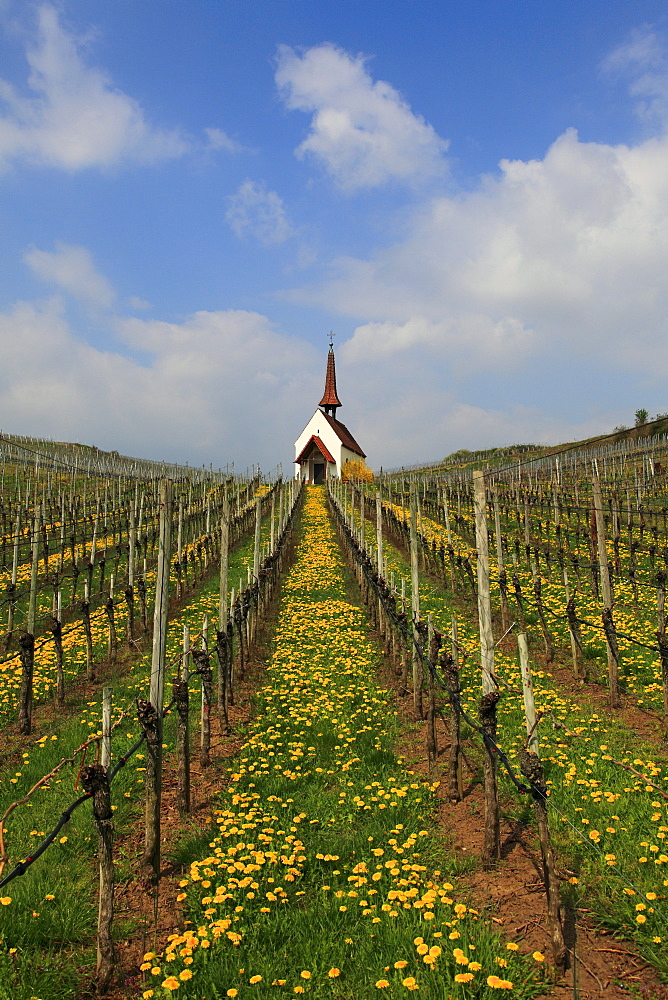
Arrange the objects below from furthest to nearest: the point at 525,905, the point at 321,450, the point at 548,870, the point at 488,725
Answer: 1. the point at 321,450
2. the point at 488,725
3. the point at 525,905
4. the point at 548,870

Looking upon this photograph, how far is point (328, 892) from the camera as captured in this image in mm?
5559

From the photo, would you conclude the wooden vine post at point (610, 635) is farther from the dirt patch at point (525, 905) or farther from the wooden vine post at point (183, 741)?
the wooden vine post at point (183, 741)

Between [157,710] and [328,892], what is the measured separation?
2.56 metres

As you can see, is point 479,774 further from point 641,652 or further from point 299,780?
point 641,652

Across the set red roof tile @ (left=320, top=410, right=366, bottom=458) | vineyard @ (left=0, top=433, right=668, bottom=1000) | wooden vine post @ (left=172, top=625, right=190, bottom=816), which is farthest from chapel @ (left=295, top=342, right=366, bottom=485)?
wooden vine post @ (left=172, top=625, right=190, bottom=816)

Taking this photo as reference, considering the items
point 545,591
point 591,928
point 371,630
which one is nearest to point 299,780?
point 591,928

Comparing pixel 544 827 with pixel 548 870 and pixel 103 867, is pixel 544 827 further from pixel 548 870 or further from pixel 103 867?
pixel 103 867

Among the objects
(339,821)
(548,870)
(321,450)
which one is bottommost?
(339,821)

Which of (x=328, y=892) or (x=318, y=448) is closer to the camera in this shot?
(x=328, y=892)

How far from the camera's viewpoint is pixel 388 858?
6078 mm

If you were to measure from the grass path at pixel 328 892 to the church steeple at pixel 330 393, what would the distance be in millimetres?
66676

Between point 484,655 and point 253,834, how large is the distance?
10.8 ft

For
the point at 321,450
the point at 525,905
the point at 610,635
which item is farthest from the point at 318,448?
the point at 525,905

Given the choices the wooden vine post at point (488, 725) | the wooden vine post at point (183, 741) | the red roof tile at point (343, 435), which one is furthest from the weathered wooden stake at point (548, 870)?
the red roof tile at point (343, 435)
